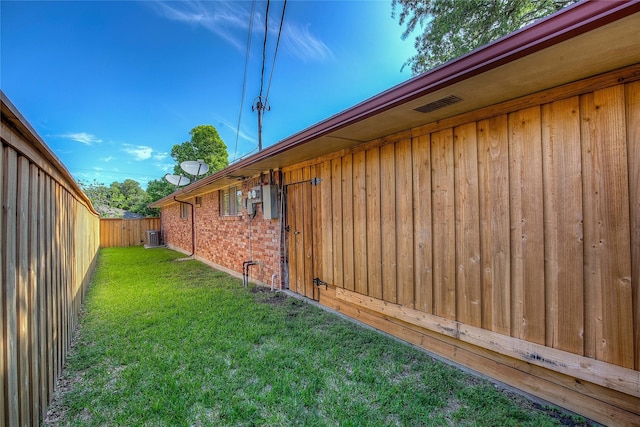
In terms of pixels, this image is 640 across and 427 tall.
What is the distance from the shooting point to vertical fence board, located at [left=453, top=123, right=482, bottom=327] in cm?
252

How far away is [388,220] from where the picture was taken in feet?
10.9

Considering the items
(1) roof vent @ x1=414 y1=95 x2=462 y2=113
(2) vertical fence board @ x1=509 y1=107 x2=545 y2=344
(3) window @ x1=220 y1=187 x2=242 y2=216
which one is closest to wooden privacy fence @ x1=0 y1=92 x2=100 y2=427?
(1) roof vent @ x1=414 y1=95 x2=462 y2=113

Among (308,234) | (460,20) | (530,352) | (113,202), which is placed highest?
(460,20)

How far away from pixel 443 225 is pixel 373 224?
933mm

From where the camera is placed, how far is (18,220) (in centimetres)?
158

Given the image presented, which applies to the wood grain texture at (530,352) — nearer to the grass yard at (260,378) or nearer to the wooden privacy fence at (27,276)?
the grass yard at (260,378)

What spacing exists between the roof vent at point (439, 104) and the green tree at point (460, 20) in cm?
625

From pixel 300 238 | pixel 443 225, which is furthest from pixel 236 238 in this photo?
pixel 443 225

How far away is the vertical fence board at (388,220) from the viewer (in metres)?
3.26

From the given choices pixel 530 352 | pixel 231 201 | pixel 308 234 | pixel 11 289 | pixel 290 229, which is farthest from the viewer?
pixel 231 201

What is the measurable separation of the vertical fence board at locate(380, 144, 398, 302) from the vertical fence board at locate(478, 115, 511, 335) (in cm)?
96

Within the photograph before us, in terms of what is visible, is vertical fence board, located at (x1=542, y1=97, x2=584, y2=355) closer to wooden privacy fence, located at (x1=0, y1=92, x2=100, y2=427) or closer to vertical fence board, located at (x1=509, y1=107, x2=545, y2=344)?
vertical fence board, located at (x1=509, y1=107, x2=545, y2=344)

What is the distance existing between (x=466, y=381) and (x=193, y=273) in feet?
22.2

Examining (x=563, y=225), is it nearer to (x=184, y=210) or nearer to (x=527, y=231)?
(x=527, y=231)
